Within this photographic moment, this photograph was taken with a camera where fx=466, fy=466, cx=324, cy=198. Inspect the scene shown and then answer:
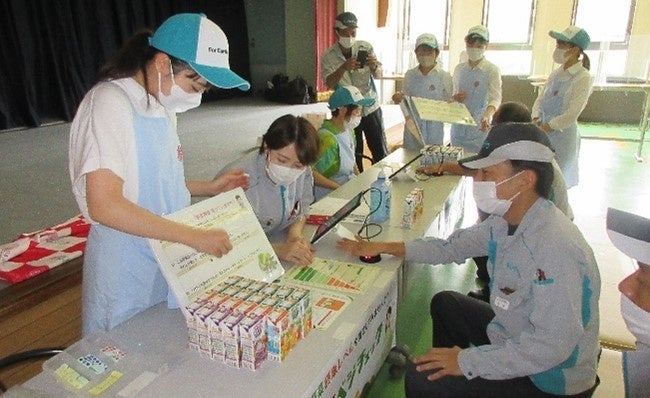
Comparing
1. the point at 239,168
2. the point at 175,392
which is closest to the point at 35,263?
the point at 239,168

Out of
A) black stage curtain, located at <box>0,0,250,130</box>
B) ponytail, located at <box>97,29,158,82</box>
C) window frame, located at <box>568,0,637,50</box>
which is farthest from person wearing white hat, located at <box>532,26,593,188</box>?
window frame, located at <box>568,0,637,50</box>

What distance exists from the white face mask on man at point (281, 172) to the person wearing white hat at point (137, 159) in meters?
0.47

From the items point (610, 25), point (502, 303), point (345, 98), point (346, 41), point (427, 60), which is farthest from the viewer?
point (610, 25)

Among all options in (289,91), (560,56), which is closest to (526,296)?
(560,56)

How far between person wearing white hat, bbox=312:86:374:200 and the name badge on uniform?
1.45m

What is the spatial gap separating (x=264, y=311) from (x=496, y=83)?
3286mm

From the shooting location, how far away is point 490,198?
4.85 ft

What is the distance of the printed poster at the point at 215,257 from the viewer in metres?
1.24

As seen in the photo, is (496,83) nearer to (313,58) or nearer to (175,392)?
(175,392)

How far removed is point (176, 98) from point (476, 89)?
9.97 feet

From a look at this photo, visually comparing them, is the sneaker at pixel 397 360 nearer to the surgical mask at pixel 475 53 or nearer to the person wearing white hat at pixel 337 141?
the person wearing white hat at pixel 337 141

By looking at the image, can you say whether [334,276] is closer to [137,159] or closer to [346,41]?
[137,159]

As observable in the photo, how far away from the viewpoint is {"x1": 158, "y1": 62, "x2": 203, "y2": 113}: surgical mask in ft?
4.23

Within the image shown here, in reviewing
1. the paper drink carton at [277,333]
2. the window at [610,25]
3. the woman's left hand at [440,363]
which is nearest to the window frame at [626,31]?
the window at [610,25]
